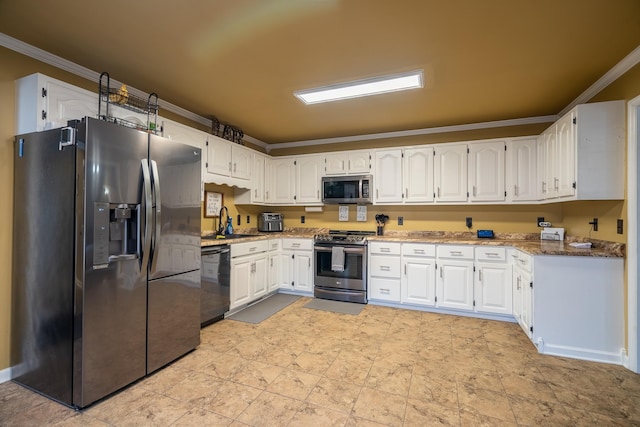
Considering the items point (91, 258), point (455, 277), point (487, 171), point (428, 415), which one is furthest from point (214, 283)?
point (487, 171)

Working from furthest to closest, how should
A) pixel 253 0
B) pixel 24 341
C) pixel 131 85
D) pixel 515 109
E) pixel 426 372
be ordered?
pixel 515 109
pixel 131 85
pixel 426 372
pixel 24 341
pixel 253 0

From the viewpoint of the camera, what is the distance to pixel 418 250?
372 cm

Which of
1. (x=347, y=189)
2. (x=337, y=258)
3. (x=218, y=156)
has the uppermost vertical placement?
(x=218, y=156)

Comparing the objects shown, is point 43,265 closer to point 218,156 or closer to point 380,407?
point 218,156

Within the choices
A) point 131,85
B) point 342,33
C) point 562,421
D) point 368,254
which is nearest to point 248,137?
point 131,85

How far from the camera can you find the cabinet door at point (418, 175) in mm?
3998

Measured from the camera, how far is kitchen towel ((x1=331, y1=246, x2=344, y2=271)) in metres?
4.04

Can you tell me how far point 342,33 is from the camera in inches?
78.7

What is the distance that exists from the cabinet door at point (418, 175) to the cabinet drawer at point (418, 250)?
0.68 m

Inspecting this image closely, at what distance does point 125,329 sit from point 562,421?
2.84 meters

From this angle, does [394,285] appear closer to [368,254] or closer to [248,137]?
[368,254]

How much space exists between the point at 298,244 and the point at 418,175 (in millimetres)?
2002

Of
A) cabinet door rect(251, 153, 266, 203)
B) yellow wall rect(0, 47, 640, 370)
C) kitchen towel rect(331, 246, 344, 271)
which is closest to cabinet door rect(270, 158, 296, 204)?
cabinet door rect(251, 153, 266, 203)

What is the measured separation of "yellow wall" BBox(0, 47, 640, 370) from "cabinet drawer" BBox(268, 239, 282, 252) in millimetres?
666
